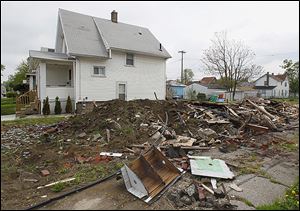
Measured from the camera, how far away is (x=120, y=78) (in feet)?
59.6

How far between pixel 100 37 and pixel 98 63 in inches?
107

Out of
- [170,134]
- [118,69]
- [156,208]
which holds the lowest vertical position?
[156,208]

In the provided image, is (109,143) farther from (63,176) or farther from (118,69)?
(118,69)

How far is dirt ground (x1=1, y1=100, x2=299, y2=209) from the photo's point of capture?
425cm

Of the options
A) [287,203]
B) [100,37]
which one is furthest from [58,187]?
[100,37]

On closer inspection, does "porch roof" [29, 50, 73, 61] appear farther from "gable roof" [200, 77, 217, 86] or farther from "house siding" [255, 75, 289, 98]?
"house siding" [255, 75, 289, 98]

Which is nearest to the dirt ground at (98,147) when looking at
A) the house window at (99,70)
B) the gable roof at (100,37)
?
the house window at (99,70)

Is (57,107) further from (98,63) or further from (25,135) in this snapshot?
(25,135)

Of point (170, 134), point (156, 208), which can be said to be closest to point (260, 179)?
point (156, 208)

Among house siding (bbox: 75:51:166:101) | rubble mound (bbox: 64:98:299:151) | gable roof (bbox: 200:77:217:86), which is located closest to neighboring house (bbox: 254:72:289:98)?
gable roof (bbox: 200:77:217:86)

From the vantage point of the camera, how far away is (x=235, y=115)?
11.1 metres

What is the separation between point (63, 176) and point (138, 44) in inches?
645

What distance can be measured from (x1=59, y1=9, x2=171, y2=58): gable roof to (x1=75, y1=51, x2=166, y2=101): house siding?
2.11 ft

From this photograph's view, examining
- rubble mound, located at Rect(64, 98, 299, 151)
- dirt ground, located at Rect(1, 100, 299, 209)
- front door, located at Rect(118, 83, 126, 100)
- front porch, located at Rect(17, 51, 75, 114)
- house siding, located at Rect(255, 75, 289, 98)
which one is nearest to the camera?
dirt ground, located at Rect(1, 100, 299, 209)
